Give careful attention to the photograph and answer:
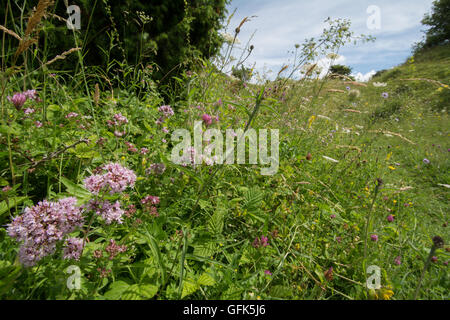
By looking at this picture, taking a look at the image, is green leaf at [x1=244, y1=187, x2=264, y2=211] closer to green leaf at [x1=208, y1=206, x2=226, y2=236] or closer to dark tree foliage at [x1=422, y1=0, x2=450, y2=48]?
green leaf at [x1=208, y1=206, x2=226, y2=236]

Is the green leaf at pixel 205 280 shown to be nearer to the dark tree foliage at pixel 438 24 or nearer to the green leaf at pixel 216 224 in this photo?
the green leaf at pixel 216 224

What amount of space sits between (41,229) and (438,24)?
104 ft

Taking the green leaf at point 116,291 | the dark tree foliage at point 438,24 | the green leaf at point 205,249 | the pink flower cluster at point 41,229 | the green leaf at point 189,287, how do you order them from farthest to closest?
the dark tree foliage at point 438,24
the green leaf at point 205,249
the green leaf at point 189,287
the green leaf at point 116,291
the pink flower cluster at point 41,229

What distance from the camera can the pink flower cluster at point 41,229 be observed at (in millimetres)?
778

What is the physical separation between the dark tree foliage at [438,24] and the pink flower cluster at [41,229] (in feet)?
93.8

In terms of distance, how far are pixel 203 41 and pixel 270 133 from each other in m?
2.82

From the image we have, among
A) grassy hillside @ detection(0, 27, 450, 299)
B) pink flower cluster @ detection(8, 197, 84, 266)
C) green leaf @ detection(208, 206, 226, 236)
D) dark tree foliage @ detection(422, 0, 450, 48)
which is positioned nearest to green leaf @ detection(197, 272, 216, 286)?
grassy hillside @ detection(0, 27, 450, 299)

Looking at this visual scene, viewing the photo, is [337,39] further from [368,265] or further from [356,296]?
[356,296]

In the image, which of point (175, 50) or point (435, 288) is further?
point (175, 50)

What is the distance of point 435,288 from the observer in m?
1.42

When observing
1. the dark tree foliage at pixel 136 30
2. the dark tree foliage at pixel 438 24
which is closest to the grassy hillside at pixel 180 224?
the dark tree foliage at pixel 136 30

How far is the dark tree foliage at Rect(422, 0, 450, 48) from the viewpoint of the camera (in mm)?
18688

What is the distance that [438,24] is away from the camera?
19.7 m
